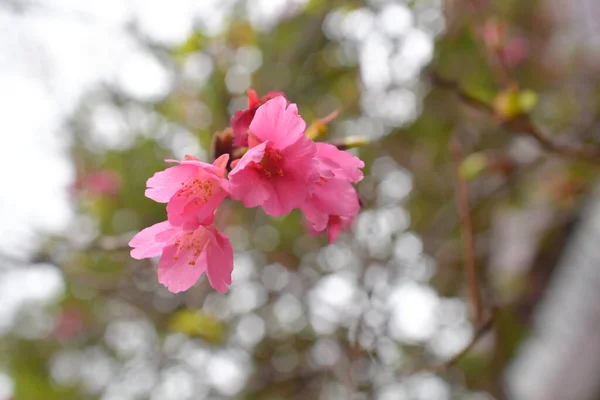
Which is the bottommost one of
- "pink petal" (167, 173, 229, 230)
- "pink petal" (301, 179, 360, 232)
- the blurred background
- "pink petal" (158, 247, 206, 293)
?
the blurred background

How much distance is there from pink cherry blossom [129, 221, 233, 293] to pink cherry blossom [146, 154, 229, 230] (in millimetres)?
25

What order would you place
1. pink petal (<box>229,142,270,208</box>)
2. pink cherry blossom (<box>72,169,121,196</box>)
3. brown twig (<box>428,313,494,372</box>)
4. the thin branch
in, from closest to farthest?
pink petal (<box>229,142,270,208</box>) < brown twig (<box>428,313,494,372</box>) < the thin branch < pink cherry blossom (<box>72,169,121,196</box>)

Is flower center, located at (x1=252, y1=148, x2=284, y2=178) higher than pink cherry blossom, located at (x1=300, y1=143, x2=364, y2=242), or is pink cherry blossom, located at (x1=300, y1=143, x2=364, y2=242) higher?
flower center, located at (x1=252, y1=148, x2=284, y2=178)

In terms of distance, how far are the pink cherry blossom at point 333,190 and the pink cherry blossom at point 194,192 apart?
4.3 inches

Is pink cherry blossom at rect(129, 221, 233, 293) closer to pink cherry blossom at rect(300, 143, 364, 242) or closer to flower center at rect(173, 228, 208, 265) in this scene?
flower center at rect(173, 228, 208, 265)

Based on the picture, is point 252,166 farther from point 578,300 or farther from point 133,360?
point 133,360

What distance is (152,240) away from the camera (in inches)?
23.4

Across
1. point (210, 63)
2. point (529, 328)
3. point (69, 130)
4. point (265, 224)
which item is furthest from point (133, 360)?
point (529, 328)

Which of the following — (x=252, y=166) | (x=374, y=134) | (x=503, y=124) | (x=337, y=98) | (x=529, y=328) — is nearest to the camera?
(x=252, y=166)

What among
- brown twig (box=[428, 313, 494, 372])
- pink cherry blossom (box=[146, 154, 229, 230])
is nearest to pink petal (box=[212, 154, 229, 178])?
pink cherry blossom (box=[146, 154, 229, 230])

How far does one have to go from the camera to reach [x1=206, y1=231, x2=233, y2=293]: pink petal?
1.97ft

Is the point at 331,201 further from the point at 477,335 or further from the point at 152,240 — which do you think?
the point at 477,335

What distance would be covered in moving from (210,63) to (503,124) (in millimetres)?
1153

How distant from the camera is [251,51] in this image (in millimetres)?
1949
